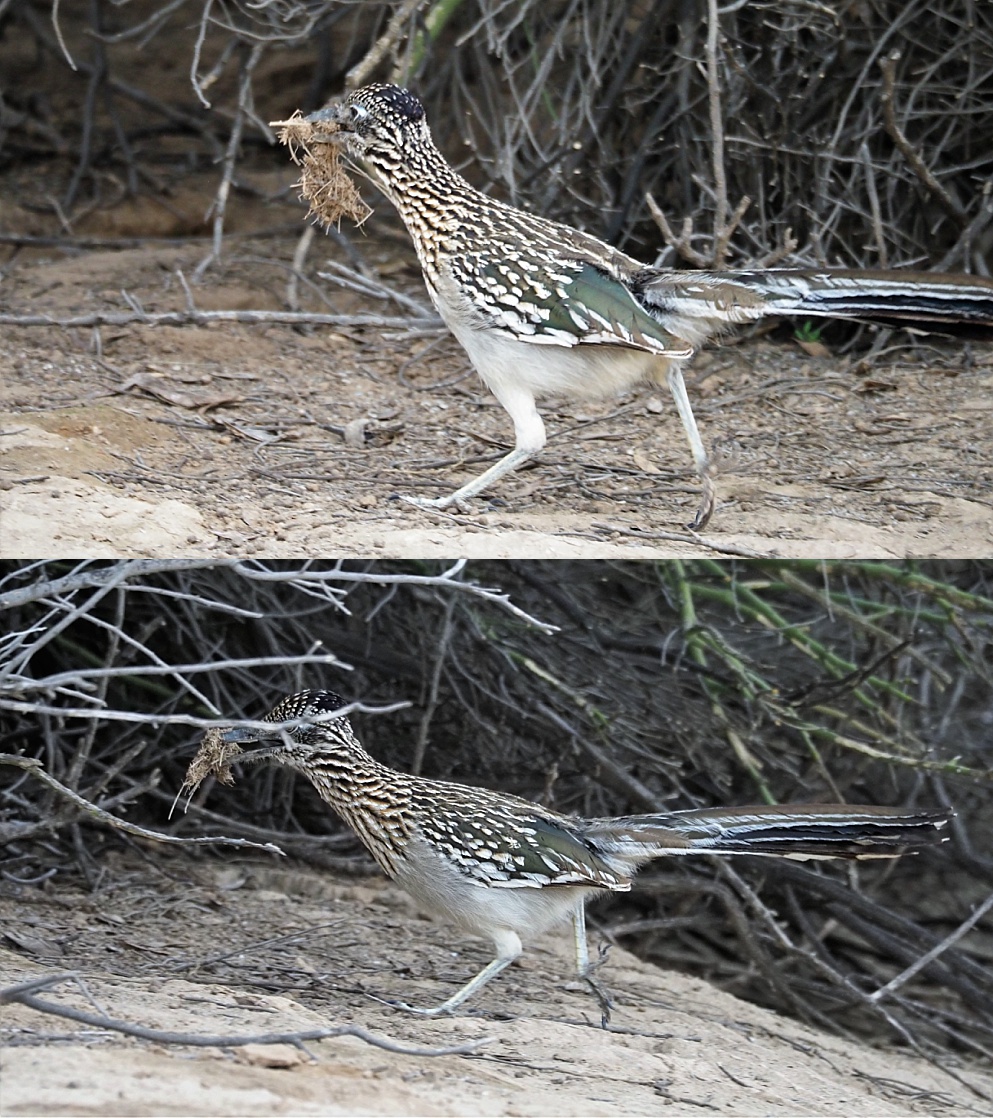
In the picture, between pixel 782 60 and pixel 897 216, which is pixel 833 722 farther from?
pixel 782 60

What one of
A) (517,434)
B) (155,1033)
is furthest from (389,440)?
(155,1033)

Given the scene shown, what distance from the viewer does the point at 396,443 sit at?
526 centimetres

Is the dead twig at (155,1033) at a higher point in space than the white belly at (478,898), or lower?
higher

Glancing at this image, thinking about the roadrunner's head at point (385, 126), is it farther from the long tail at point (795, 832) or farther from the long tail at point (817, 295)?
the long tail at point (795, 832)

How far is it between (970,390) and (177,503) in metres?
3.40

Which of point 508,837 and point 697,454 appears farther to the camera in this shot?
point 697,454

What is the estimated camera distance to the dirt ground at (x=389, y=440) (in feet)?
14.0

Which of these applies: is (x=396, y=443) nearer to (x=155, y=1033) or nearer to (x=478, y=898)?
(x=478, y=898)

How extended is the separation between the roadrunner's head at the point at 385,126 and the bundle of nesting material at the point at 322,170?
0.24 feet

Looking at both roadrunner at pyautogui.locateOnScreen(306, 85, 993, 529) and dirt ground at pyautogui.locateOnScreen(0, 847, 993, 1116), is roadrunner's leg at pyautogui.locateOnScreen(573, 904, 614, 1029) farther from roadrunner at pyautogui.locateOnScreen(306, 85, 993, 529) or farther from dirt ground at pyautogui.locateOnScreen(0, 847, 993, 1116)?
roadrunner at pyautogui.locateOnScreen(306, 85, 993, 529)

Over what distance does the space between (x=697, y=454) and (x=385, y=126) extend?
57.8 inches

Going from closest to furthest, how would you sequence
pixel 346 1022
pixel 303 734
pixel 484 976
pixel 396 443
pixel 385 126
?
1. pixel 346 1022
2. pixel 484 976
3. pixel 303 734
4. pixel 385 126
5. pixel 396 443

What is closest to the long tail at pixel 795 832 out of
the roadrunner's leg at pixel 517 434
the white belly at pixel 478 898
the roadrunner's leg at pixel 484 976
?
the white belly at pixel 478 898

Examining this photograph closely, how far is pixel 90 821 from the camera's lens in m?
5.15
